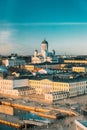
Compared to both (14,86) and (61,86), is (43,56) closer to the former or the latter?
(14,86)

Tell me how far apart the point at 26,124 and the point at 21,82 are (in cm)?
388

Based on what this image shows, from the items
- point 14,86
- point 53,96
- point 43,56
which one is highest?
point 43,56

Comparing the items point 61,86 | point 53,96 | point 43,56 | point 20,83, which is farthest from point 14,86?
point 43,56

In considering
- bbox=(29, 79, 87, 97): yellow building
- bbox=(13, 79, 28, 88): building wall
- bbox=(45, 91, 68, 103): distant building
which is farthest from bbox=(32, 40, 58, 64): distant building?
bbox=(45, 91, 68, 103): distant building

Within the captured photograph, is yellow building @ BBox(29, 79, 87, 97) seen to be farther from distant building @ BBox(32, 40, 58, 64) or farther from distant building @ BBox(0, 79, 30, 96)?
distant building @ BBox(32, 40, 58, 64)

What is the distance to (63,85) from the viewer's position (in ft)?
30.9

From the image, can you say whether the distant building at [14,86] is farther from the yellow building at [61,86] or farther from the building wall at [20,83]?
the yellow building at [61,86]

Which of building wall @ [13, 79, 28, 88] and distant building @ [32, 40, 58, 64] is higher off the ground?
distant building @ [32, 40, 58, 64]

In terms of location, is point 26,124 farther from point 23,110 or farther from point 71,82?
point 71,82

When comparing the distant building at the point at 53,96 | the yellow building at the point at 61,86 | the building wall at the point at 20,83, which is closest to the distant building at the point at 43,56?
the building wall at the point at 20,83

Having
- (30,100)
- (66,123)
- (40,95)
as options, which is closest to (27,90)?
(40,95)

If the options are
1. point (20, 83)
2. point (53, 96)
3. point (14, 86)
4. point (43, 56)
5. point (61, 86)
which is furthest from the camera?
point (43, 56)

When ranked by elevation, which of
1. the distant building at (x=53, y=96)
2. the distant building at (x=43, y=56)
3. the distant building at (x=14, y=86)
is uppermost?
the distant building at (x=43, y=56)

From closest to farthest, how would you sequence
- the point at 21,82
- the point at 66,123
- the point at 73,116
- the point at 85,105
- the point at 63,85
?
the point at 66,123 → the point at 73,116 → the point at 85,105 → the point at 63,85 → the point at 21,82
